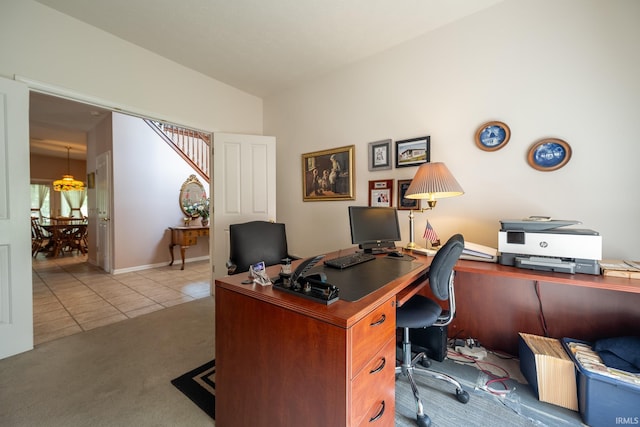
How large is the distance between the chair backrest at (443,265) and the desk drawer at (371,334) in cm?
32

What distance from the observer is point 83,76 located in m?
2.16

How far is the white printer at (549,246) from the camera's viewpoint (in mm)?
1424

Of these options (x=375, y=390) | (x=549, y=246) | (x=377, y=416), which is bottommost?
(x=377, y=416)

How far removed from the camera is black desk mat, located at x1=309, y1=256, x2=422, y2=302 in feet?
3.57

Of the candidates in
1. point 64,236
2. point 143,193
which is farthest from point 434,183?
point 64,236

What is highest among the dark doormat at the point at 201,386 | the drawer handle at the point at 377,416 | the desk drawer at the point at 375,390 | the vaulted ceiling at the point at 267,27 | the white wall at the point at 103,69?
the vaulted ceiling at the point at 267,27

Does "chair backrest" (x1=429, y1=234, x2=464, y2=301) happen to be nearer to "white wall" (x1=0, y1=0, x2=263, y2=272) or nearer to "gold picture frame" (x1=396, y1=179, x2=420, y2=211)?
"gold picture frame" (x1=396, y1=179, x2=420, y2=211)

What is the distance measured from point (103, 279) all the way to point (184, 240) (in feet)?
4.06

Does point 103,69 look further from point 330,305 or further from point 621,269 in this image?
point 621,269

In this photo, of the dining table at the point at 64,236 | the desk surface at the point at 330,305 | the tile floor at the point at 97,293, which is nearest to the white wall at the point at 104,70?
the tile floor at the point at 97,293

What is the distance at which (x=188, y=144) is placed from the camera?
5.26 metres

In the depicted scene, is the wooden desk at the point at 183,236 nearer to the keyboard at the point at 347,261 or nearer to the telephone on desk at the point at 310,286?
the keyboard at the point at 347,261

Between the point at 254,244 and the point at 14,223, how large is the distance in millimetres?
1762

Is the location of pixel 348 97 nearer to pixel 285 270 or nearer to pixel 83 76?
pixel 285 270
